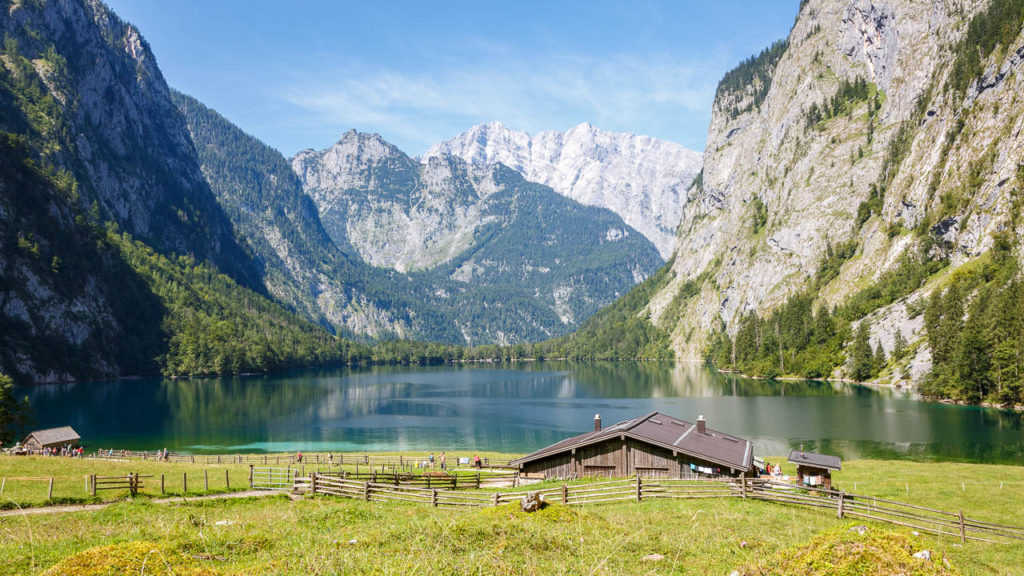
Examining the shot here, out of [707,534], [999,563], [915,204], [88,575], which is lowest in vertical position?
[999,563]

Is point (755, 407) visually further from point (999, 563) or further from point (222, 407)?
point (222, 407)

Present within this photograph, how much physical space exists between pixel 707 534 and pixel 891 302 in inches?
7356

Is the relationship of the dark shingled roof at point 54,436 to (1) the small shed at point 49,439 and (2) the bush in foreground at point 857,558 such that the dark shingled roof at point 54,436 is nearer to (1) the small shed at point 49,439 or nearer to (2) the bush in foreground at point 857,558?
(1) the small shed at point 49,439

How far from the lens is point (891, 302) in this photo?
176875 mm

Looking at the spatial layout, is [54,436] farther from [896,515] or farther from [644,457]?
[896,515]

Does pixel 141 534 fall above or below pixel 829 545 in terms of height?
below

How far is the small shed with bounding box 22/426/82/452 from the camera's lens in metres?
70.1

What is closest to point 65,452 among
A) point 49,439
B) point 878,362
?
point 49,439

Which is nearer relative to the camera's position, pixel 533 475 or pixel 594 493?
pixel 594 493

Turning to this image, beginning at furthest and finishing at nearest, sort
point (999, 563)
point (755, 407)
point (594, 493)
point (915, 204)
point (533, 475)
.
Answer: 1. point (915, 204)
2. point (755, 407)
3. point (533, 475)
4. point (594, 493)
5. point (999, 563)

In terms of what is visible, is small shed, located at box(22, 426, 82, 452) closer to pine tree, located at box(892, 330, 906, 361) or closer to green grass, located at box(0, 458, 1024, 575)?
green grass, located at box(0, 458, 1024, 575)

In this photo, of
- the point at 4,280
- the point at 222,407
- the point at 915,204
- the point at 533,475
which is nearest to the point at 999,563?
the point at 533,475

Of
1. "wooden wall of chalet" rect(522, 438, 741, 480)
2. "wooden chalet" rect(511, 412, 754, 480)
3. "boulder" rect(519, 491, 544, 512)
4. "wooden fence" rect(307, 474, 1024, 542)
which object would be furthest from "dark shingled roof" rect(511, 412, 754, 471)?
"boulder" rect(519, 491, 544, 512)

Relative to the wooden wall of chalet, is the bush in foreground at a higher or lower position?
higher
